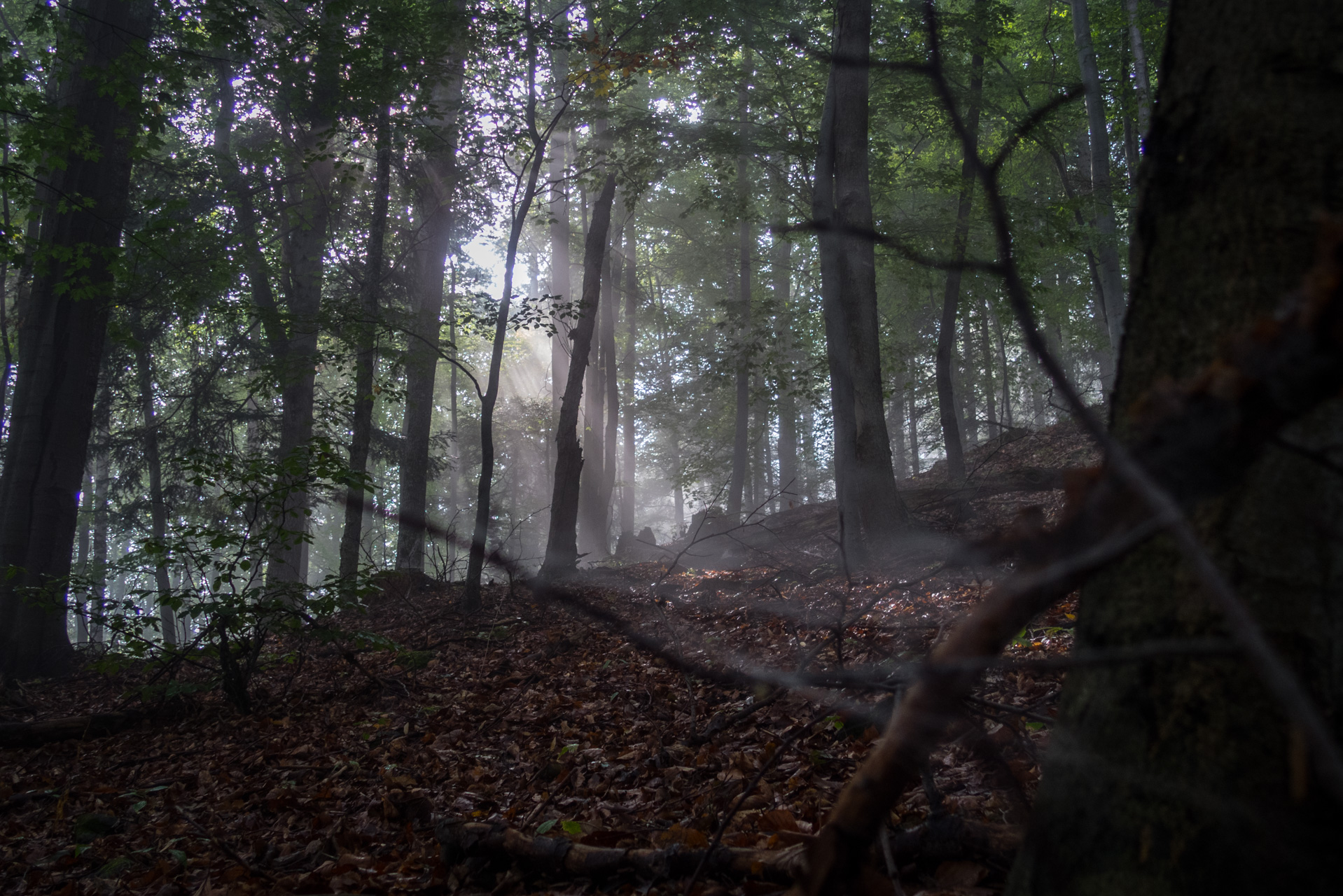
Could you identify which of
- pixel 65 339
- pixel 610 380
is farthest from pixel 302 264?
pixel 610 380

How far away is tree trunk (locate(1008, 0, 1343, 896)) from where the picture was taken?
991mm

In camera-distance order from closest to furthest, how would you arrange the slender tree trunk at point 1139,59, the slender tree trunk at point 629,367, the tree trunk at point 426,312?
the tree trunk at point 426,312 < the slender tree trunk at point 1139,59 < the slender tree trunk at point 629,367

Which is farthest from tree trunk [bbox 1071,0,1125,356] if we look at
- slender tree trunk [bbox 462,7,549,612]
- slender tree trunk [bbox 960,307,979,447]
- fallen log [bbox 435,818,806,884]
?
fallen log [bbox 435,818,806,884]

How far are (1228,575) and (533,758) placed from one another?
363 centimetres

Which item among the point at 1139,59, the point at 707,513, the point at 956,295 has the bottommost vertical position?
the point at 707,513

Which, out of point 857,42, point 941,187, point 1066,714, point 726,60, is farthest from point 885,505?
point 726,60

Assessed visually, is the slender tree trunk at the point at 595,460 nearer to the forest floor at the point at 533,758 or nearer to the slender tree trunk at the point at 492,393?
the slender tree trunk at the point at 492,393

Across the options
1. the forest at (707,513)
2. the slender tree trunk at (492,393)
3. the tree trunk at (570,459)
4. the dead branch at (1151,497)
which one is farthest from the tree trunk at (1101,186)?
the dead branch at (1151,497)

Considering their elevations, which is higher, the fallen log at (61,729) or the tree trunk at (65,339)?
the tree trunk at (65,339)

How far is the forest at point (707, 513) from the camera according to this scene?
3.38 ft

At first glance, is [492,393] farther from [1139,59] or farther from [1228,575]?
[1139,59]

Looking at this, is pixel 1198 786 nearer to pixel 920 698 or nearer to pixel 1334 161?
pixel 920 698

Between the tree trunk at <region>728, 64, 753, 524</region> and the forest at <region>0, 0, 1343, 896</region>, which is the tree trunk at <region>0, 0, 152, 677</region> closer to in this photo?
the forest at <region>0, 0, 1343, 896</region>

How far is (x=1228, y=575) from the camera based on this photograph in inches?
41.7
